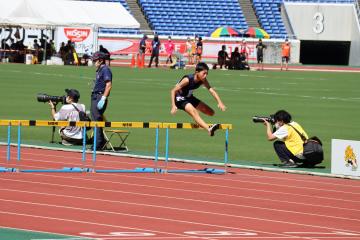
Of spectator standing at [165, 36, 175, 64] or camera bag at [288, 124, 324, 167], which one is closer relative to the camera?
camera bag at [288, 124, 324, 167]

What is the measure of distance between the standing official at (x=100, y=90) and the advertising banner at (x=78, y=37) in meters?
43.7

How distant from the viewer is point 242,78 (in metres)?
57.7

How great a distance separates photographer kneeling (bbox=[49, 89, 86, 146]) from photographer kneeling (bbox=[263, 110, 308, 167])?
433 cm

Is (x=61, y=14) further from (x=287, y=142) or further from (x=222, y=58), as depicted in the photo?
(x=287, y=142)

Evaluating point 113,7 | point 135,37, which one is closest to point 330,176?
point 113,7

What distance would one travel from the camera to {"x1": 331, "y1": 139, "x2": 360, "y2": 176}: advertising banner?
21391 mm

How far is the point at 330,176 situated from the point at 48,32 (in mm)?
49593

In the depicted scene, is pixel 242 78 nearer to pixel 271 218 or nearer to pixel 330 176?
pixel 330 176

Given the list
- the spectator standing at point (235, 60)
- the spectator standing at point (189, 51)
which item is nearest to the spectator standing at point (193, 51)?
the spectator standing at point (189, 51)

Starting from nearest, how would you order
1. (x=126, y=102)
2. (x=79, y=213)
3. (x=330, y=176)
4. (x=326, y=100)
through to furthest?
1. (x=79, y=213)
2. (x=330, y=176)
3. (x=126, y=102)
4. (x=326, y=100)

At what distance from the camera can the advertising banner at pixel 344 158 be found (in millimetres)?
21391

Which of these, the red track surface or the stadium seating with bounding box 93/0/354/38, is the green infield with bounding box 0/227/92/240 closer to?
the red track surface

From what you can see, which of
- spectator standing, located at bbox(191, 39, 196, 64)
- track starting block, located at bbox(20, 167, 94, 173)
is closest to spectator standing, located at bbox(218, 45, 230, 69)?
spectator standing, located at bbox(191, 39, 196, 64)

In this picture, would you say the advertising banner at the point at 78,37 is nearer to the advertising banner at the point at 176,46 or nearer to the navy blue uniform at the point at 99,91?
the advertising banner at the point at 176,46
